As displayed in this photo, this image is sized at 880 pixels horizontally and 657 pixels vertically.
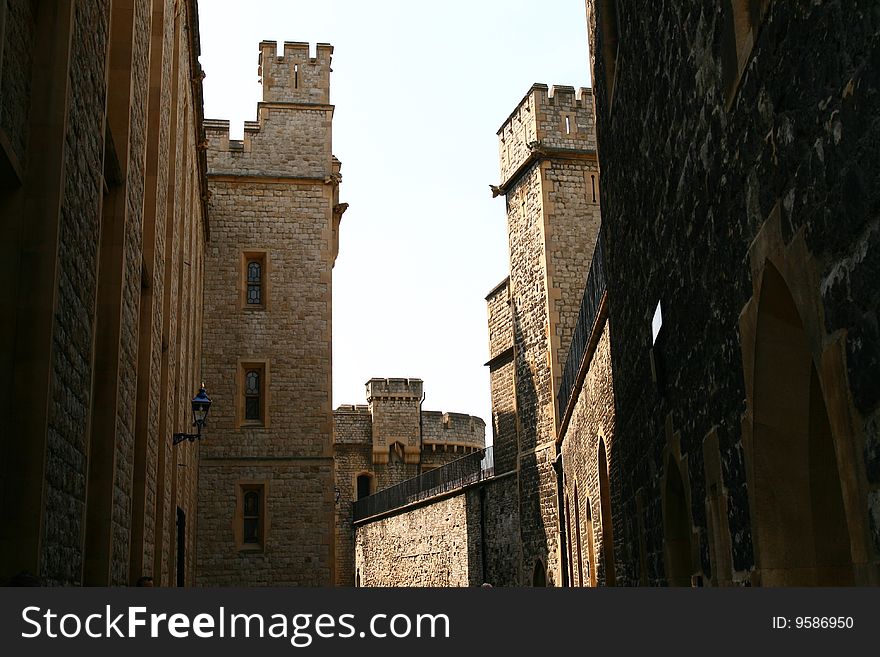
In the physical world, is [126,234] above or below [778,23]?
above

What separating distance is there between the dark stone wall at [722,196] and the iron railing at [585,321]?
3.73 m

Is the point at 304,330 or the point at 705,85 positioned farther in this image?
the point at 304,330

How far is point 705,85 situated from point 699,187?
488 millimetres

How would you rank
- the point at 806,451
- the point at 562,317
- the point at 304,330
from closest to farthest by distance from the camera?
the point at 806,451
the point at 304,330
the point at 562,317

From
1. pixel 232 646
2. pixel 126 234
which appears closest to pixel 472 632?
pixel 232 646

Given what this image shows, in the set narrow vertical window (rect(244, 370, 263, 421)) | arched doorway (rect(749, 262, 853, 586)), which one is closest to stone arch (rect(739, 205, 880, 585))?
arched doorway (rect(749, 262, 853, 586))

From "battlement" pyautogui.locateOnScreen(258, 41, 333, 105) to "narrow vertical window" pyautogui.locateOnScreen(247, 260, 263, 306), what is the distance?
366 centimetres

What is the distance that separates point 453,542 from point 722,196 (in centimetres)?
2362

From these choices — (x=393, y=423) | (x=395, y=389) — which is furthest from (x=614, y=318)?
(x=395, y=389)

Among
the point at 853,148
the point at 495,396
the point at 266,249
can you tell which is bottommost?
the point at 853,148

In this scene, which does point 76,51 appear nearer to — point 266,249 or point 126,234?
point 126,234

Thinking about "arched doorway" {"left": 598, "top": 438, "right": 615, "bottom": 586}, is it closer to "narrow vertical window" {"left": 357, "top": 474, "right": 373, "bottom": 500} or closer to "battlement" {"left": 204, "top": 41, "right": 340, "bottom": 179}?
"battlement" {"left": 204, "top": 41, "right": 340, "bottom": 179}

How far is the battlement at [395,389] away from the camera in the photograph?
39.7 meters

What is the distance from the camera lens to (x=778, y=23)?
3.39 m
